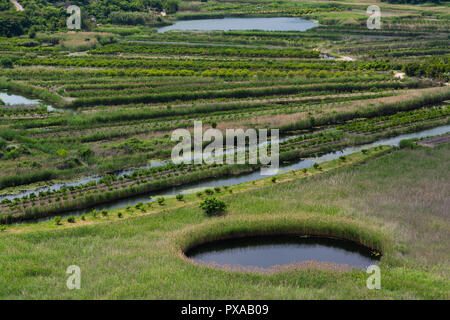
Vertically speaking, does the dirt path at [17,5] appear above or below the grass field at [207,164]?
above

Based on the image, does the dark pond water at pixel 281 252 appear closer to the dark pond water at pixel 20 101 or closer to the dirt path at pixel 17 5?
the dark pond water at pixel 20 101

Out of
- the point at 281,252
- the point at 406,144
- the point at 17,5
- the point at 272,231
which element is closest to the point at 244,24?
the point at 17,5

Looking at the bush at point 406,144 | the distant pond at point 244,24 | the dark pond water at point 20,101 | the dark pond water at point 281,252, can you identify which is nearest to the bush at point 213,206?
the dark pond water at point 281,252

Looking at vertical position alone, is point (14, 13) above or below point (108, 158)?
above

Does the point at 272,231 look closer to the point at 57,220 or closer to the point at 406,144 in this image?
the point at 57,220

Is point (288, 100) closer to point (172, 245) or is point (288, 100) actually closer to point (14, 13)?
point (172, 245)
